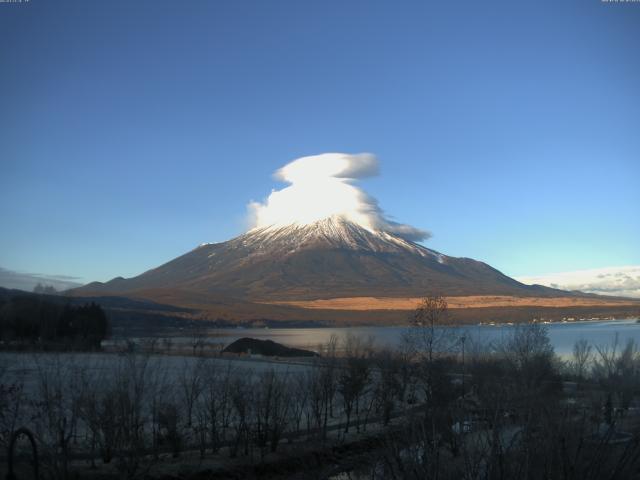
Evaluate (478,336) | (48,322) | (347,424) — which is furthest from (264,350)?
(347,424)

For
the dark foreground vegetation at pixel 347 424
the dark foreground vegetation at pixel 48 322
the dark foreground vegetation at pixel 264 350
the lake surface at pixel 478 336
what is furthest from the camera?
the dark foreground vegetation at pixel 264 350

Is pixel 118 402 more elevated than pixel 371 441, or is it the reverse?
pixel 118 402

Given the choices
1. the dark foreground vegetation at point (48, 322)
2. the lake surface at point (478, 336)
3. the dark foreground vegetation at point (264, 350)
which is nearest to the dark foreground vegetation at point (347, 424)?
the lake surface at point (478, 336)

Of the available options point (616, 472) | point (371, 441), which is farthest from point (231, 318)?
point (616, 472)

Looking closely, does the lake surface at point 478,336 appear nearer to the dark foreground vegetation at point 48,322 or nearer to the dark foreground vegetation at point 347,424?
the dark foreground vegetation at point 347,424

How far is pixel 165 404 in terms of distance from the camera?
75.3ft

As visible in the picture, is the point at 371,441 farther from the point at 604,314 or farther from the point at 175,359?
the point at 604,314

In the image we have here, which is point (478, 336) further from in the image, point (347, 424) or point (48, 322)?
point (347, 424)

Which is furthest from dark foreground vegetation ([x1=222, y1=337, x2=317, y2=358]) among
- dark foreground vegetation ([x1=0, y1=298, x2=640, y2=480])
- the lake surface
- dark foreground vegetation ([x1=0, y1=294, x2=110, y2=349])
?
dark foreground vegetation ([x1=0, y1=298, x2=640, y2=480])

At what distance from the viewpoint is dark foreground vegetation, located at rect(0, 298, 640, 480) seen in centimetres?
721

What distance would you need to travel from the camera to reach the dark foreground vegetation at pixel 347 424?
23.7ft

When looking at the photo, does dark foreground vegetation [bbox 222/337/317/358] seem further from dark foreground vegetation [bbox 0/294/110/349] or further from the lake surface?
dark foreground vegetation [bbox 0/294/110/349]

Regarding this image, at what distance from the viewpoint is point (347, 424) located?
27156 mm

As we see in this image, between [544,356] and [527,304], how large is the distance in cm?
16094
